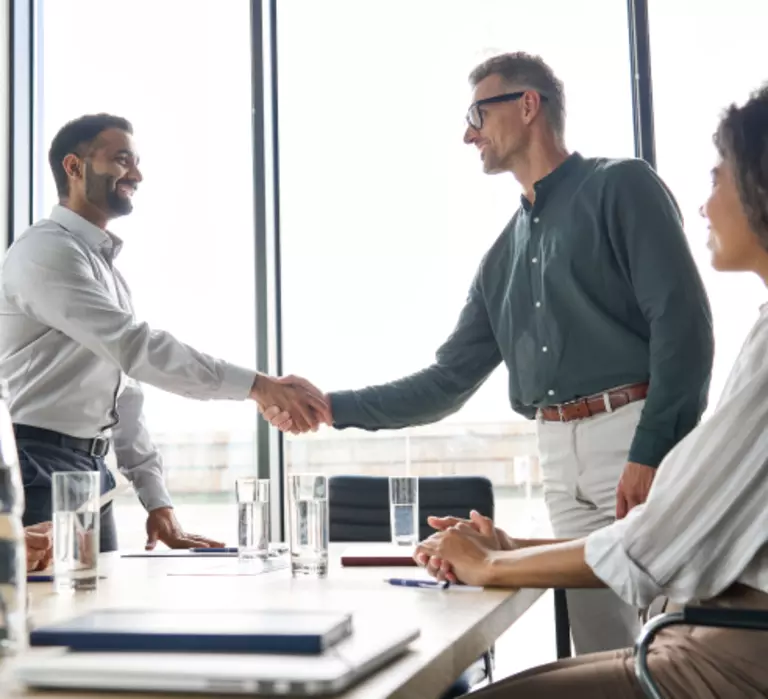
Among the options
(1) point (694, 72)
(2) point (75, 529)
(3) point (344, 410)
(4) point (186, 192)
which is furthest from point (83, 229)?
(1) point (694, 72)

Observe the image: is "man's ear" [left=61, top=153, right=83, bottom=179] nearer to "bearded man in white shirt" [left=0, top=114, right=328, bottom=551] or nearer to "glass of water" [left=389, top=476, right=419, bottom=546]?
"bearded man in white shirt" [left=0, top=114, right=328, bottom=551]

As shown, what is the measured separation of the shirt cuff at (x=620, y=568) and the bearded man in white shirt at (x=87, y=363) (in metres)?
1.54

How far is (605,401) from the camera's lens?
2455mm

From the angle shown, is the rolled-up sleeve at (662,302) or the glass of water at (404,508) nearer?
the glass of water at (404,508)

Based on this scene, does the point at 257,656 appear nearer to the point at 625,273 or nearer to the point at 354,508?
the point at 625,273

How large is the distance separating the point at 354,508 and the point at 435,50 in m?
2.12

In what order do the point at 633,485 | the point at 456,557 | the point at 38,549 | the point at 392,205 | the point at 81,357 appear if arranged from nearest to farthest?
1. the point at 456,557
2. the point at 38,549
3. the point at 633,485
4. the point at 81,357
5. the point at 392,205

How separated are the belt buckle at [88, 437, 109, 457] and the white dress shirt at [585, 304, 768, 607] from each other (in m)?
1.89

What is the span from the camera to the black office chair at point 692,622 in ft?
3.77

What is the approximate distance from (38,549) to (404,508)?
70cm

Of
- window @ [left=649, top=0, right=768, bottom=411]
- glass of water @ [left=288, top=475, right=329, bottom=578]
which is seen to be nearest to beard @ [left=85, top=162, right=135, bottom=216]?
glass of water @ [left=288, top=475, right=329, bottom=578]

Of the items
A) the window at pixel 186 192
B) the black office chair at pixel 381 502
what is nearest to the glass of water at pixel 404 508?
the black office chair at pixel 381 502

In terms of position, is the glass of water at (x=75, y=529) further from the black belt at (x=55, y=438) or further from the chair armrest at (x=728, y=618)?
the black belt at (x=55, y=438)

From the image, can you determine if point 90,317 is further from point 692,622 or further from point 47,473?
point 692,622
